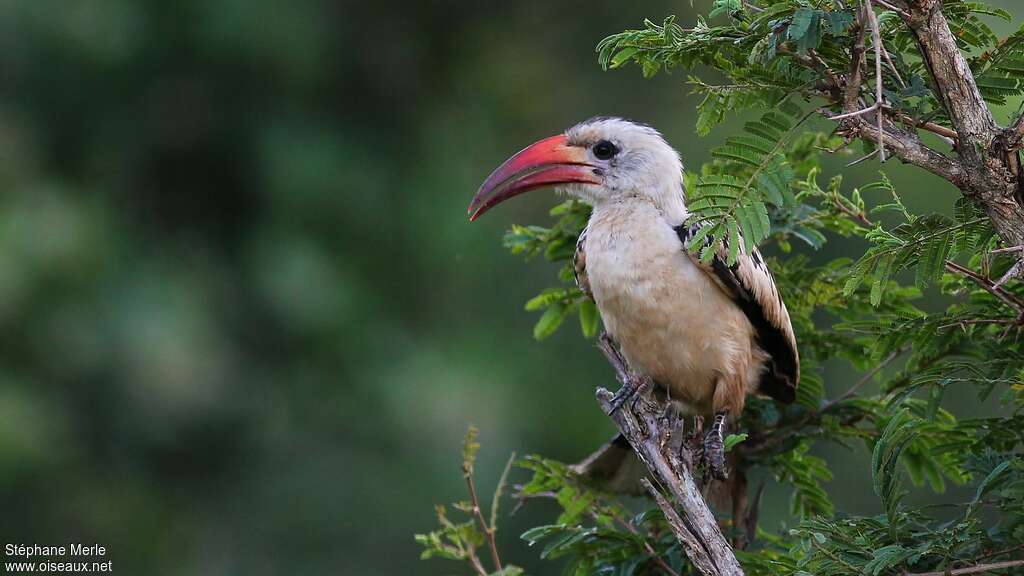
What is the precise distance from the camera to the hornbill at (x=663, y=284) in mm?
Result: 3916

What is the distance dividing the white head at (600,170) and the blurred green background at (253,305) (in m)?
4.48

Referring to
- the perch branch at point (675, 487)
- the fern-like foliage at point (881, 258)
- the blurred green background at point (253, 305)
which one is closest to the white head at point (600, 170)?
the fern-like foliage at point (881, 258)

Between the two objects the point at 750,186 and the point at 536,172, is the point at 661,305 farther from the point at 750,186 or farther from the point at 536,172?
the point at 750,186

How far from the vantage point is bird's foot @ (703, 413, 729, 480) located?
3.73 metres

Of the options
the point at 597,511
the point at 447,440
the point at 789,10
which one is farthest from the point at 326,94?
the point at 789,10

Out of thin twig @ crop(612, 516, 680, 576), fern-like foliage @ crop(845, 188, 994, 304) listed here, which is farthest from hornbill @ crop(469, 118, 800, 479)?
fern-like foliage @ crop(845, 188, 994, 304)

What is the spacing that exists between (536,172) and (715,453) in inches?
42.7

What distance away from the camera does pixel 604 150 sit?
4.29 metres

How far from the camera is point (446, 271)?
997 centimetres

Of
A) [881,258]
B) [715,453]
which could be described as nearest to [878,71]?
[881,258]

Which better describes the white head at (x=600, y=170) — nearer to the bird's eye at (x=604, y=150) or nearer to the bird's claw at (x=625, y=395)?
the bird's eye at (x=604, y=150)

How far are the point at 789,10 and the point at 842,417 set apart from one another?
1.71m

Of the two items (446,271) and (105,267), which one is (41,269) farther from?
(446,271)

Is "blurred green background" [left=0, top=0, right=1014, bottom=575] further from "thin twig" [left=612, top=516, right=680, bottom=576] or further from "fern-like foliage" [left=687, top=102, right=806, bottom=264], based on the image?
"fern-like foliage" [left=687, top=102, right=806, bottom=264]
